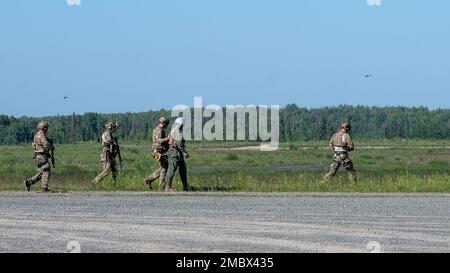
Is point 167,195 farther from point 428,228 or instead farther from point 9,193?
point 428,228

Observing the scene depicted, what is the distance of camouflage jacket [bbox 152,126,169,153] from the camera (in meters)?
26.8

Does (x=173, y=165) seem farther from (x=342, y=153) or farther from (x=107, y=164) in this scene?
(x=342, y=153)

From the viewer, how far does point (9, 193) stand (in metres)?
26.5

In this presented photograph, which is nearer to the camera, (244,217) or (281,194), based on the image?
(244,217)

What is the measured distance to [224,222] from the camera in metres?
19.1

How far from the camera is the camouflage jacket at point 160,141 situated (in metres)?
26.8

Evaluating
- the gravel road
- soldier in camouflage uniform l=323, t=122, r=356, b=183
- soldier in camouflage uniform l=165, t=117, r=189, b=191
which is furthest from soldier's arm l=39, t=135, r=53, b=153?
soldier in camouflage uniform l=323, t=122, r=356, b=183

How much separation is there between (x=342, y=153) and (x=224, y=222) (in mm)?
10165

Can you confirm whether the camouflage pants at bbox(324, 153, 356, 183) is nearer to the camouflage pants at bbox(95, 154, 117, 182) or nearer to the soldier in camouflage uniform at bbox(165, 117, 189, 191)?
the soldier in camouflage uniform at bbox(165, 117, 189, 191)

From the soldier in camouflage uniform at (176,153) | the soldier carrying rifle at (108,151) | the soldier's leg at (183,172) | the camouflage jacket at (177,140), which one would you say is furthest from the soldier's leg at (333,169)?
the soldier carrying rifle at (108,151)

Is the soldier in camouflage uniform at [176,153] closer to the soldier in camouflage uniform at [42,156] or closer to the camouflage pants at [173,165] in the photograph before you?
the camouflage pants at [173,165]

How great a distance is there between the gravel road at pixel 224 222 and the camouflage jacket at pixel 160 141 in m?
1.26

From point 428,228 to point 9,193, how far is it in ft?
36.9
